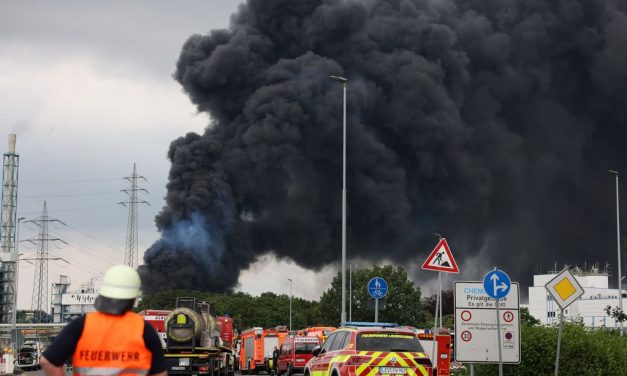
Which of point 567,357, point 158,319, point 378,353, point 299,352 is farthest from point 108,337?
point 299,352

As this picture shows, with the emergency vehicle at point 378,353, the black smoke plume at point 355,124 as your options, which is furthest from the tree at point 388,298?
the emergency vehicle at point 378,353

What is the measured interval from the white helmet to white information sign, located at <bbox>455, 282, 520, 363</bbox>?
13280mm

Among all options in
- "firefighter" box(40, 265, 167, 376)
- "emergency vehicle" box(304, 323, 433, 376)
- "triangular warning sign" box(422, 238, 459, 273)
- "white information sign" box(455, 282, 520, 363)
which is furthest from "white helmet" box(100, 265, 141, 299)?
"triangular warning sign" box(422, 238, 459, 273)

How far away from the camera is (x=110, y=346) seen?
6.00 metres

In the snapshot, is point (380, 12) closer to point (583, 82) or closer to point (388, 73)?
point (388, 73)

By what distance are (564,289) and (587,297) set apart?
436 feet

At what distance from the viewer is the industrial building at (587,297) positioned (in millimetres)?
139125

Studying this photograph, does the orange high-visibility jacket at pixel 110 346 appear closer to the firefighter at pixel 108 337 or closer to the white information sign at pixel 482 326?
the firefighter at pixel 108 337

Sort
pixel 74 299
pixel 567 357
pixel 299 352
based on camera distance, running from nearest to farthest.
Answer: pixel 567 357 → pixel 299 352 → pixel 74 299

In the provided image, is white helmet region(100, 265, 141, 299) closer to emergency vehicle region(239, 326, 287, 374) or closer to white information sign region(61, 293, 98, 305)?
emergency vehicle region(239, 326, 287, 374)

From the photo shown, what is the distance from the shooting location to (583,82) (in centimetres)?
10056

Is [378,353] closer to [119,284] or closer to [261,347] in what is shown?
[119,284]

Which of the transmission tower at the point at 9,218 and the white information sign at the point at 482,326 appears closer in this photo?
the white information sign at the point at 482,326

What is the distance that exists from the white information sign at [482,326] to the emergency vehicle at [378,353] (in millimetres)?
990
